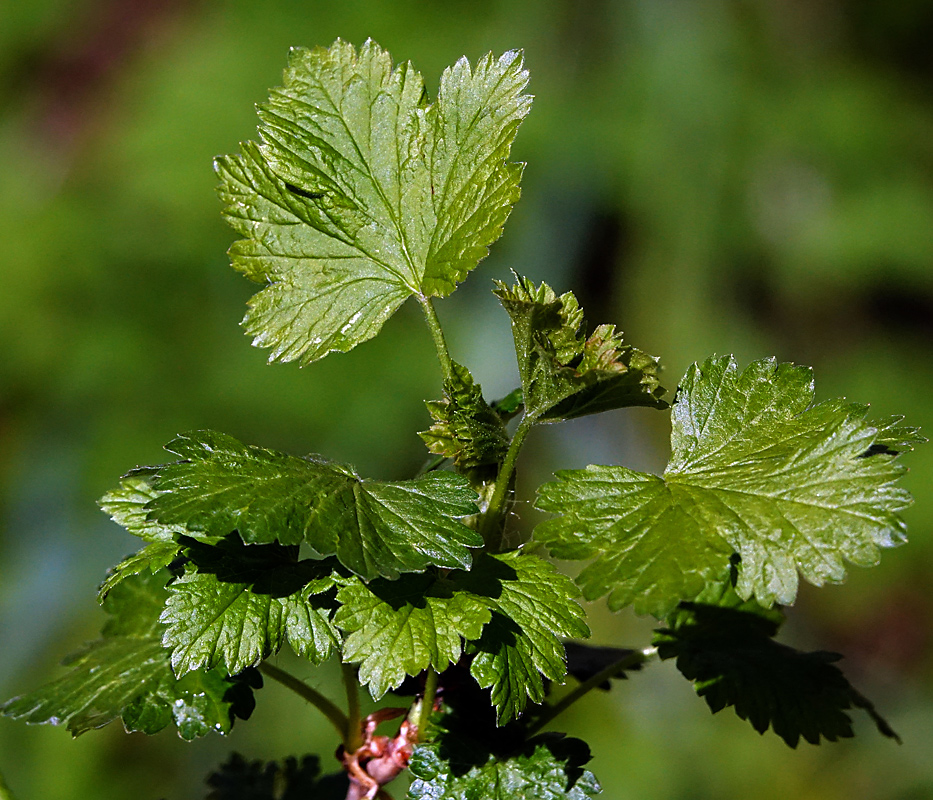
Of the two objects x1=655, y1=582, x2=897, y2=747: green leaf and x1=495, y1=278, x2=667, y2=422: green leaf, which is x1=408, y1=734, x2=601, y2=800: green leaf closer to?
x1=655, y1=582, x2=897, y2=747: green leaf

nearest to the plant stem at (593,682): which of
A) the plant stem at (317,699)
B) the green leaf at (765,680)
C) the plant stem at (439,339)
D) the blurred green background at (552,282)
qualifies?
the green leaf at (765,680)

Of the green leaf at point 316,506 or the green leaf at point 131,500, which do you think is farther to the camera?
the green leaf at point 131,500

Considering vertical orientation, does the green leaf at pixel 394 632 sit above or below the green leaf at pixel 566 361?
below

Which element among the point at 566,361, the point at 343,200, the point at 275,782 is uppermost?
the point at 343,200

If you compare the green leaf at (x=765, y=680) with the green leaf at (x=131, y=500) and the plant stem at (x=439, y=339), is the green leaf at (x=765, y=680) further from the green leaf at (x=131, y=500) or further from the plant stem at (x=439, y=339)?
the green leaf at (x=131, y=500)

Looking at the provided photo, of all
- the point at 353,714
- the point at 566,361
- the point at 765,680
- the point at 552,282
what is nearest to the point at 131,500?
the point at 353,714

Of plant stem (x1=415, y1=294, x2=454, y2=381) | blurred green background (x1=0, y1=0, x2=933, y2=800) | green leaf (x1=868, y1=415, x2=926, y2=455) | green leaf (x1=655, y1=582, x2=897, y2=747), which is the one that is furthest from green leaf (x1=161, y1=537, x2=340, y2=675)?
blurred green background (x1=0, y1=0, x2=933, y2=800)

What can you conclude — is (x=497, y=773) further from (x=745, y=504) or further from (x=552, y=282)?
→ (x=552, y=282)

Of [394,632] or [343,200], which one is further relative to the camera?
[343,200]
